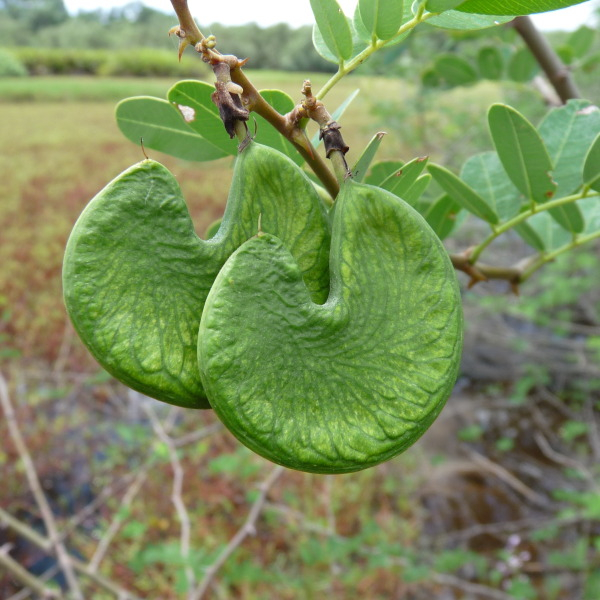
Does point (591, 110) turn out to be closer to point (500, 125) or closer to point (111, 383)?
point (500, 125)

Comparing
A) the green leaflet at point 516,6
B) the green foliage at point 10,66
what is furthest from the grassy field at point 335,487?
the green foliage at point 10,66

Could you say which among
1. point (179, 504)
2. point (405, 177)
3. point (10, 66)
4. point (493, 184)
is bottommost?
point (179, 504)

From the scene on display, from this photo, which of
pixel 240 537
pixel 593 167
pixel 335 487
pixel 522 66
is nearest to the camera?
pixel 593 167

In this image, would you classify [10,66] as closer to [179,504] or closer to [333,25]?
[179,504]

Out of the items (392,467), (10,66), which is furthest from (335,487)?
(10,66)

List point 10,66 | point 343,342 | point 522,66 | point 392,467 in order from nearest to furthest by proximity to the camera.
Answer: point 343,342 < point 522,66 < point 392,467 < point 10,66

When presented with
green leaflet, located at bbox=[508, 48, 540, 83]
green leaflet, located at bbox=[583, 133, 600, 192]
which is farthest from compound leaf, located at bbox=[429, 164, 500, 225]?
green leaflet, located at bbox=[508, 48, 540, 83]
